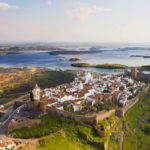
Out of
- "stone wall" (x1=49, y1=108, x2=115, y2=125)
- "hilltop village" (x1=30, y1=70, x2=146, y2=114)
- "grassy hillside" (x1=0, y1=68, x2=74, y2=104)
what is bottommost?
"grassy hillside" (x1=0, y1=68, x2=74, y2=104)

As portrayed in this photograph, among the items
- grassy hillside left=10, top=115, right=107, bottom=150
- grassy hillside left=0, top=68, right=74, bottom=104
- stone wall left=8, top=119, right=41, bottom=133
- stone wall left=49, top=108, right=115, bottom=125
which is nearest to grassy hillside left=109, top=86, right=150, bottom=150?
grassy hillside left=10, top=115, right=107, bottom=150

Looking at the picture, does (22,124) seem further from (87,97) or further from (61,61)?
(61,61)

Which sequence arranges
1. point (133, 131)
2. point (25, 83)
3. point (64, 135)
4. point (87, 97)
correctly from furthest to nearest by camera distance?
1. point (25, 83)
2. point (87, 97)
3. point (133, 131)
4. point (64, 135)

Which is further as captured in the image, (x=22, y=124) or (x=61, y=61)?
(x=61, y=61)

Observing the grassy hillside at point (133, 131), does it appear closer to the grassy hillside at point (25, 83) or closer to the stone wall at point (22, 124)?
the stone wall at point (22, 124)

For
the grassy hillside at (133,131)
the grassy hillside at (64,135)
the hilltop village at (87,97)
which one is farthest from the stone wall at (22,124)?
the grassy hillside at (133,131)

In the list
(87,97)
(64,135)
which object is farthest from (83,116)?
(87,97)

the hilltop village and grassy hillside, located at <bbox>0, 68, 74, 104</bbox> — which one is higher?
the hilltop village

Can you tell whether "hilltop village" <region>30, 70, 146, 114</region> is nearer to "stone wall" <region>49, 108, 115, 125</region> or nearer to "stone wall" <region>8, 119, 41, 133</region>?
"stone wall" <region>49, 108, 115, 125</region>

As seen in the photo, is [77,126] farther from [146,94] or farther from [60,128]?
[146,94]
